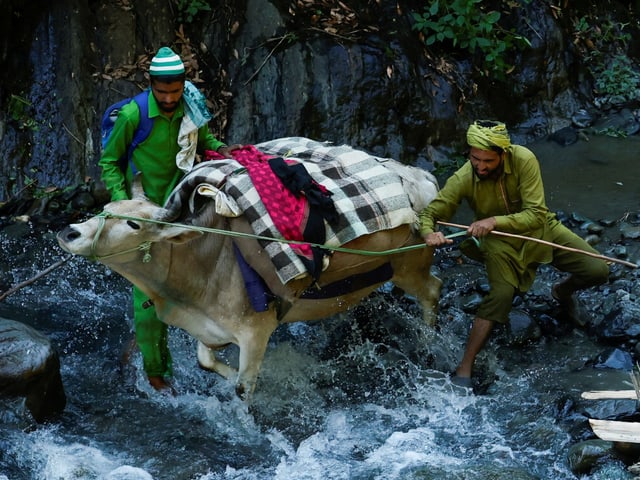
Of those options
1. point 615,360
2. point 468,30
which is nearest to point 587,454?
point 615,360

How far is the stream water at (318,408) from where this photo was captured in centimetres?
615

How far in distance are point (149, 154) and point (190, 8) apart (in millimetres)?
4843

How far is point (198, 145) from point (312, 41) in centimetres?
420

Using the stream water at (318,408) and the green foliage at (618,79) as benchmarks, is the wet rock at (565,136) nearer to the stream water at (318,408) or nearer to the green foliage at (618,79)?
the green foliage at (618,79)

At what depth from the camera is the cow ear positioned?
5762 millimetres

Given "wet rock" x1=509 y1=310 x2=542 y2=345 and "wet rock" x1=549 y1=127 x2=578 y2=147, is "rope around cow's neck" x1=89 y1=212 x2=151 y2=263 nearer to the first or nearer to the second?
"wet rock" x1=509 y1=310 x2=542 y2=345

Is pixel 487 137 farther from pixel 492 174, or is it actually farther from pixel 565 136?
pixel 565 136

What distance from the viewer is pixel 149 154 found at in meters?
6.29

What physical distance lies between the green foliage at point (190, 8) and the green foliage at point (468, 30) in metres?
2.53

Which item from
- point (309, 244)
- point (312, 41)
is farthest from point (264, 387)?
point (312, 41)

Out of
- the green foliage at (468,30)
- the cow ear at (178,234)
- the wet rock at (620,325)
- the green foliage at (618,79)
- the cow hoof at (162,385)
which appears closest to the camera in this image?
A: the cow ear at (178,234)

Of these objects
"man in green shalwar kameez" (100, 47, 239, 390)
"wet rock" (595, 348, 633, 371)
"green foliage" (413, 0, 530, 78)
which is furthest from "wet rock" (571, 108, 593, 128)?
"man in green shalwar kameez" (100, 47, 239, 390)

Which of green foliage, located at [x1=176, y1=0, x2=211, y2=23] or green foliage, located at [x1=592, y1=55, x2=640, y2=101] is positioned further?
green foliage, located at [x1=592, y1=55, x2=640, y2=101]

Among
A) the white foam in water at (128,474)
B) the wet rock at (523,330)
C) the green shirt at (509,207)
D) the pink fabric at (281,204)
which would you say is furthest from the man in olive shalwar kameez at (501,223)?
the white foam in water at (128,474)
